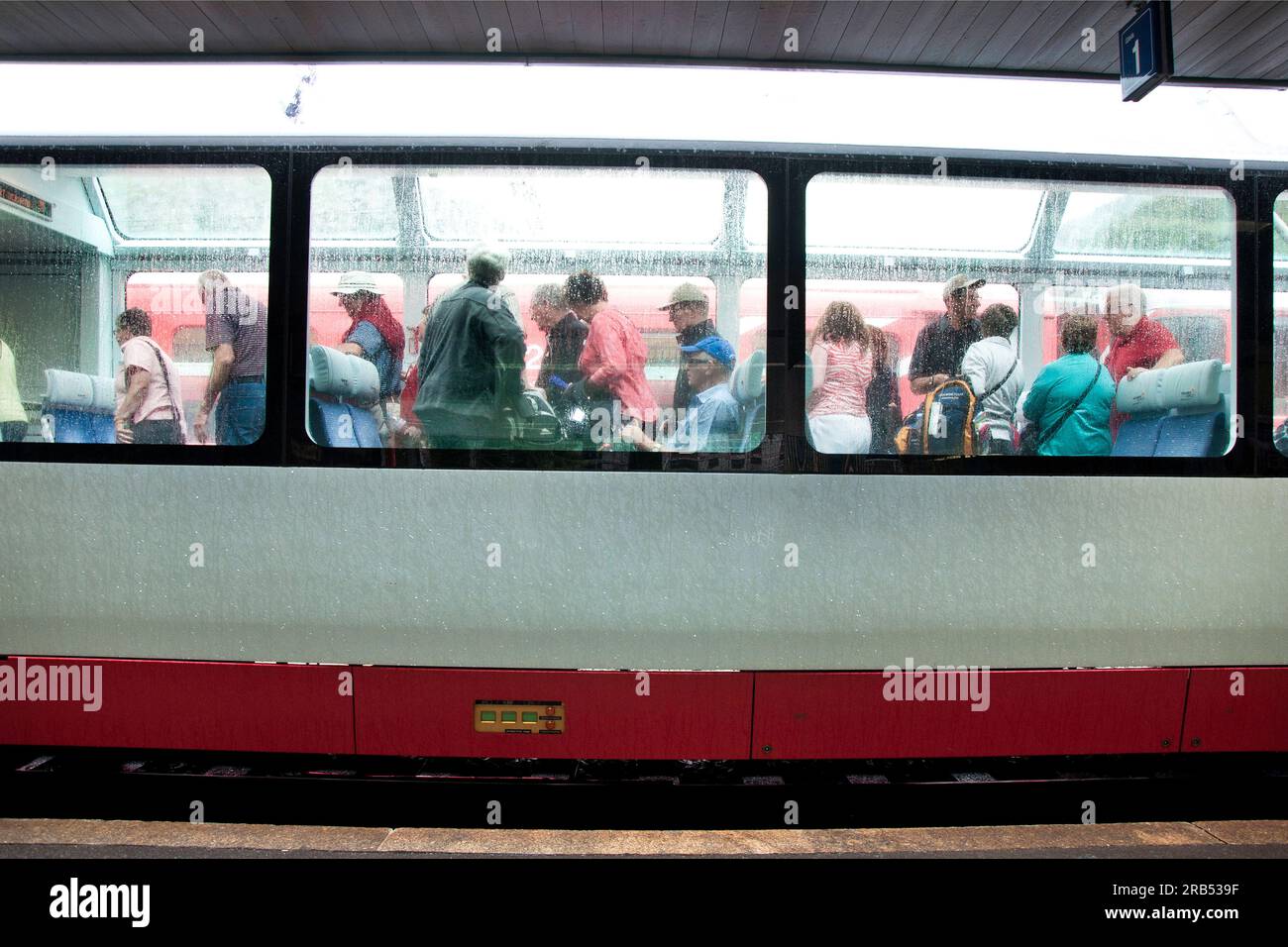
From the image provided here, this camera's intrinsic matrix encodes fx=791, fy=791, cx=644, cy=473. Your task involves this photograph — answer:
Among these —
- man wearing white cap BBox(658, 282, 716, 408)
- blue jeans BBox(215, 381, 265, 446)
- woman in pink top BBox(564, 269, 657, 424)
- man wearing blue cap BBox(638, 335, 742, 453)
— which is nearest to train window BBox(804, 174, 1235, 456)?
man wearing blue cap BBox(638, 335, 742, 453)

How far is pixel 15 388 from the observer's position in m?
3.35

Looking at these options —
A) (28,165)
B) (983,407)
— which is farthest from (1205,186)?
(28,165)

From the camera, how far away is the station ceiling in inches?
149

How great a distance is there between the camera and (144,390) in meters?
3.32

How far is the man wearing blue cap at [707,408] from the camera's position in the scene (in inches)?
128

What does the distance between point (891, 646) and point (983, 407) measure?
1079 mm

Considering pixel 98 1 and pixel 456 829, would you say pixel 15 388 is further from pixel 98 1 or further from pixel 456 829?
pixel 456 829

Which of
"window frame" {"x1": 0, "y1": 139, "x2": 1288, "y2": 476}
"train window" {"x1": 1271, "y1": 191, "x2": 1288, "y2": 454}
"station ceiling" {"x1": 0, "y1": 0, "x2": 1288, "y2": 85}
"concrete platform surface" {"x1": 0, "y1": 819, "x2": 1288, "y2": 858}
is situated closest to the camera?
"concrete platform surface" {"x1": 0, "y1": 819, "x2": 1288, "y2": 858}

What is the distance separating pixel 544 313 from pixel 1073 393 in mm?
2257

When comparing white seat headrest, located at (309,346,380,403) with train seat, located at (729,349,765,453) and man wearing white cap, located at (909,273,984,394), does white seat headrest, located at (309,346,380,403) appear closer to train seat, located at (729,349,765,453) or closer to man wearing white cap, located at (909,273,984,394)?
train seat, located at (729,349,765,453)

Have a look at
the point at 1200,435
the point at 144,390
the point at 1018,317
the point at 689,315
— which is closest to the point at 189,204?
the point at 144,390

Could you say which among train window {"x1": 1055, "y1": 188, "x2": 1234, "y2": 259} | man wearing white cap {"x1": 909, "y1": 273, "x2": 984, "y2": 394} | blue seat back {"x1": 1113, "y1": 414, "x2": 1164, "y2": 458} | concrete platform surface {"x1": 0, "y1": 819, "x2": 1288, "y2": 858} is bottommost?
concrete platform surface {"x1": 0, "y1": 819, "x2": 1288, "y2": 858}

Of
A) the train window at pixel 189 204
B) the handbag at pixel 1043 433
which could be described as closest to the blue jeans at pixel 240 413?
the train window at pixel 189 204

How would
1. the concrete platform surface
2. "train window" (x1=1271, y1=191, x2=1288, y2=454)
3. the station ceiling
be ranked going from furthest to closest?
the station ceiling < "train window" (x1=1271, y1=191, x2=1288, y2=454) < the concrete platform surface
